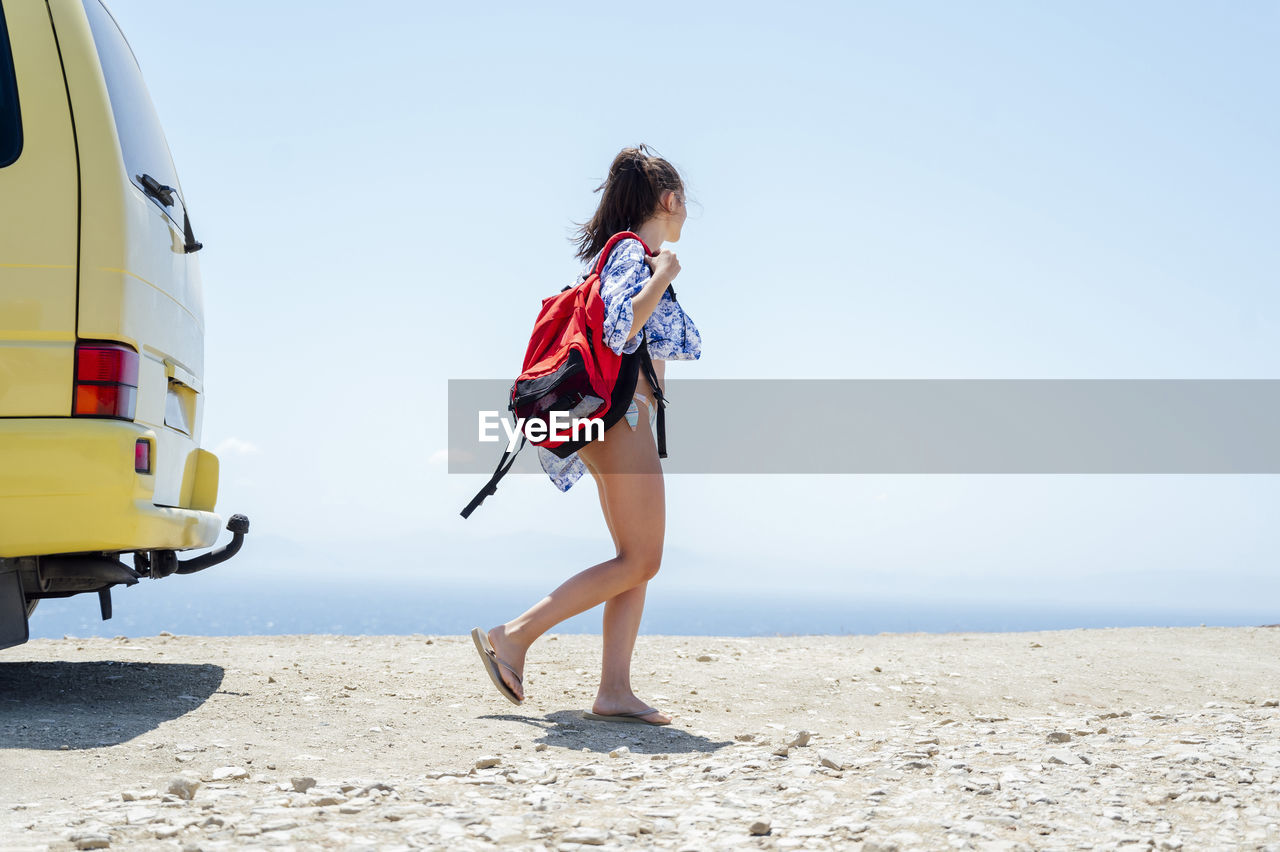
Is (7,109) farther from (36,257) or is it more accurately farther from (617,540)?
(617,540)

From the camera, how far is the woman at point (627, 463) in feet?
11.6

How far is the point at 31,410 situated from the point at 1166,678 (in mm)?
5726

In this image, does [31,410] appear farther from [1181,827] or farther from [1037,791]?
[1181,827]

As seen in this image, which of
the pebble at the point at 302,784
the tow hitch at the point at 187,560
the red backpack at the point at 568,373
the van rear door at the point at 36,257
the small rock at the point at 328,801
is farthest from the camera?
the tow hitch at the point at 187,560

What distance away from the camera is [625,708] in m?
3.74

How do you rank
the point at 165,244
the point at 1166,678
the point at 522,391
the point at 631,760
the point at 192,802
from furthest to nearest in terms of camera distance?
the point at 1166,678 < the point at 165,244 < the point at 522,391 < the point at 631,760 < the point at 192,802

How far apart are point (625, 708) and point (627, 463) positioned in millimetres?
936

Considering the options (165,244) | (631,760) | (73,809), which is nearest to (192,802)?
(73,809)

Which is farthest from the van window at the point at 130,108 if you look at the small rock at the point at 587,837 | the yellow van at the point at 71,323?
the small rock at the point at 587,837

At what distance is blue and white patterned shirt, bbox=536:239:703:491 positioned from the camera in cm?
342

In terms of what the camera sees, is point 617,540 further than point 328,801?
Yes

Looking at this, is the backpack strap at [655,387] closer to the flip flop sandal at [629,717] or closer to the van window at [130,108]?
the flip flop sandal at [629,717]

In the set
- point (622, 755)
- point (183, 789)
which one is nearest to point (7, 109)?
point (183, 789)

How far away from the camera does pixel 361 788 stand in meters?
2.54
